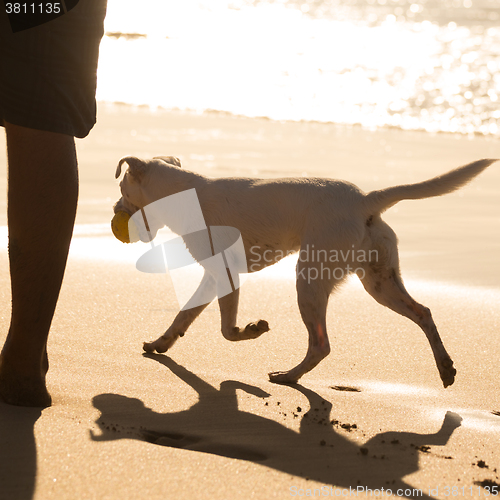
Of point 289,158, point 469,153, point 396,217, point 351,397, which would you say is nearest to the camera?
point 351,397

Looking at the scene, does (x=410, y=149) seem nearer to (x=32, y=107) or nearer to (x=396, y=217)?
(x=396, y=217)

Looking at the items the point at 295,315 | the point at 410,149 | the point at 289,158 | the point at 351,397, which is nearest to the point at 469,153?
the point at 410,149

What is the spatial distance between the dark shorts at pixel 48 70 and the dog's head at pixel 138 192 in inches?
54.0

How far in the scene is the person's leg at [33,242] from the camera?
7.95 ft

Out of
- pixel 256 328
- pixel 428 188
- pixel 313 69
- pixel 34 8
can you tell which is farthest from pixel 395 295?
pixel 313 69

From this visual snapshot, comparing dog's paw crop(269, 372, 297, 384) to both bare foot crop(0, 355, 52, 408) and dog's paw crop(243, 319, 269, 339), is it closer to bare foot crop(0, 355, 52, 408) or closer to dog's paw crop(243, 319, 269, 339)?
dog's paw crop(243, 319, 269, 339)

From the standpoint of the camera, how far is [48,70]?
2.40m

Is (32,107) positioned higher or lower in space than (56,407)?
higher

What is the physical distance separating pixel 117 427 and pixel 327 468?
2.35 feet

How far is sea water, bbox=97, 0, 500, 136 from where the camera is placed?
11789mm

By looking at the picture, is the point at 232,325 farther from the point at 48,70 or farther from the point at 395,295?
the point at 48,70

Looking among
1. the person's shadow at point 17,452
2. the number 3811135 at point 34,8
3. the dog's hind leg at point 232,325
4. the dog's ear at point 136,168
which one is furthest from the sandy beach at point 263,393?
the number 3811135 at point 34,8

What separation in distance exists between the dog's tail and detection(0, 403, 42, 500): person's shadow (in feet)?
5.86

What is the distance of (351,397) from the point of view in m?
3.06
